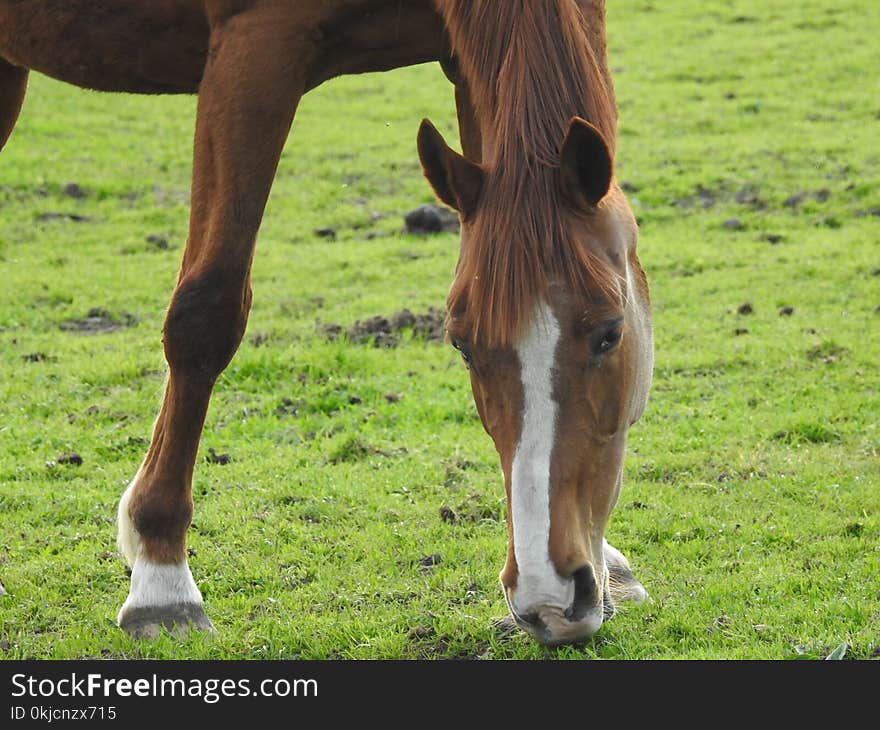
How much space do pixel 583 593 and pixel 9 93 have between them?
392 cm

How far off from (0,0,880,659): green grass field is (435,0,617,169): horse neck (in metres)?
1.62

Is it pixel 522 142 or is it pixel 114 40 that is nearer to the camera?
pixel 522 142

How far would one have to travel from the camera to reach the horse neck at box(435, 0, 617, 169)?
370 cm

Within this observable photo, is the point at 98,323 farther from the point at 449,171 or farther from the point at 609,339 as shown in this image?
the point at 609,339

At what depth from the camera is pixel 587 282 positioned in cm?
350

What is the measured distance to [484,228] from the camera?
360cm

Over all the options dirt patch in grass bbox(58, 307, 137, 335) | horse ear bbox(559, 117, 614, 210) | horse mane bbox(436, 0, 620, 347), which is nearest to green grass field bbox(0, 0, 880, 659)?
dirt patch in grass bbox(58, 307, 137, 335)

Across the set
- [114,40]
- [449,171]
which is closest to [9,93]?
[114,40]

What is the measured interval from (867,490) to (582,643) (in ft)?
7.09

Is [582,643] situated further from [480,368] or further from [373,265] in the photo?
[373,265]

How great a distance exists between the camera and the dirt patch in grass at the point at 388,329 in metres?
8.38

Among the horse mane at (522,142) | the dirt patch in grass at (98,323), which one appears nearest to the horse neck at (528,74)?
the horse mane at (522,142)

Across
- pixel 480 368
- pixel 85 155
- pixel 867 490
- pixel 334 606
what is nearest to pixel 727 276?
pixel 867 490

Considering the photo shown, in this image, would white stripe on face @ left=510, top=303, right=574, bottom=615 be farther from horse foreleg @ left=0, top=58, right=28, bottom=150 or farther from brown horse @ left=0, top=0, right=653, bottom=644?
horse foreleg @ left=0, top=58, right=28, bottom=150
